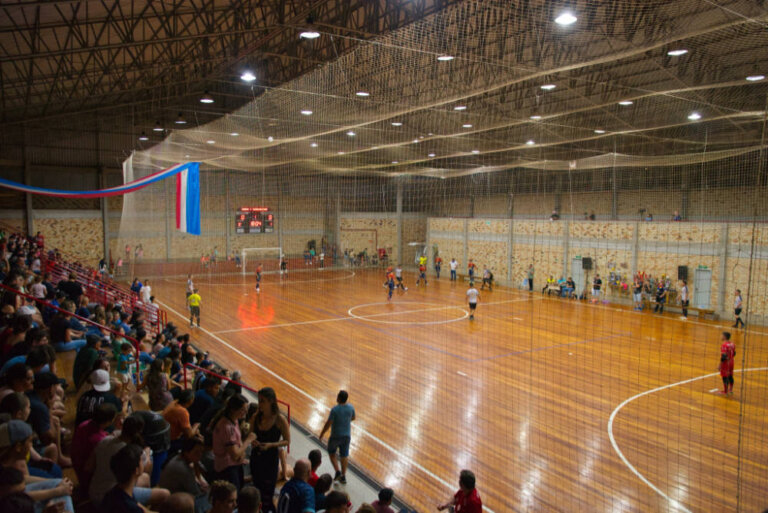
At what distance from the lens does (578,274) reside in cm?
2209

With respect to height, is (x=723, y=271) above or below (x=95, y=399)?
above

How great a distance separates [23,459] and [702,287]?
20.1 m

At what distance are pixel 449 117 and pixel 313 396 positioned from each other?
7.71m

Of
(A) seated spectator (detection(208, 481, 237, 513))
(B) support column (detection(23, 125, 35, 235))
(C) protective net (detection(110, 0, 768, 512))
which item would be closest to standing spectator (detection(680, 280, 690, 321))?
(C) protective net (detection(110, 0, 768, 512))

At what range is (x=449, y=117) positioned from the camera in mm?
12867

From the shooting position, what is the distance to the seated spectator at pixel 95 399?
4.04 meters

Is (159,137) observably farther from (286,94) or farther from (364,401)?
(364,401)

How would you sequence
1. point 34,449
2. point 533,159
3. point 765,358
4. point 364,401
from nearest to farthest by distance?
point 34,449 < point 364,401 < point 765,358 < point 533,159

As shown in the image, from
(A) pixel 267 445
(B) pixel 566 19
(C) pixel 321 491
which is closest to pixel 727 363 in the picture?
(B) pixel 566 19

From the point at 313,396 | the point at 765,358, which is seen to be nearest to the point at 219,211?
the point at 313,396

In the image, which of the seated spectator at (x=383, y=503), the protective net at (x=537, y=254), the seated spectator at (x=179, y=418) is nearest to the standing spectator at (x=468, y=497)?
the seated spectator at (x=383, y=503)

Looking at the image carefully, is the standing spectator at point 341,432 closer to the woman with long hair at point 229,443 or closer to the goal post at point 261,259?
the woman with long hair at point 229,443

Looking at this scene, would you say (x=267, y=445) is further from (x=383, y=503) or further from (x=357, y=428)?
(x=357, y=428)

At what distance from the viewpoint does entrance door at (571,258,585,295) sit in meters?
22.0
